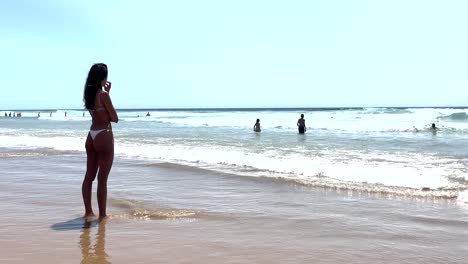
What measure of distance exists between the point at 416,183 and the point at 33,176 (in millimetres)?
6912

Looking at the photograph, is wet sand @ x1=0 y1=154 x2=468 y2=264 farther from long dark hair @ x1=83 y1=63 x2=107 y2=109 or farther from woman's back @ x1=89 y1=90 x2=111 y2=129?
long dark hair @ x1=83 y1=63 x2=107 y2=109

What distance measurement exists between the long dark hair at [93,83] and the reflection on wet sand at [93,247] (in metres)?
1.29

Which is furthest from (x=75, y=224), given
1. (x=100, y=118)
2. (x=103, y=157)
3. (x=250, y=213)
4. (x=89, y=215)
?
(x=250, y=213)

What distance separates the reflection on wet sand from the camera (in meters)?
3.72

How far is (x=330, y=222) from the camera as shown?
527cm

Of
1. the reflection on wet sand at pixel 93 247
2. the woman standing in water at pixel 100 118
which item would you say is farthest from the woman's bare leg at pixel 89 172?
the reflection on wet sand at pixel 93 247

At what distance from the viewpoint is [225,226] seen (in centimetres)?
498

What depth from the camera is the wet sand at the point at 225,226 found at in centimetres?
395

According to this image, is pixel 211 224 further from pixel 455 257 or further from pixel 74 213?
pixel 455 257

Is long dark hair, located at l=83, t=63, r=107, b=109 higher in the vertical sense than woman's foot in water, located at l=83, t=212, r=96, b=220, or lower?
higher

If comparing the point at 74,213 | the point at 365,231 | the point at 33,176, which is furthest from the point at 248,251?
the point at 33,176

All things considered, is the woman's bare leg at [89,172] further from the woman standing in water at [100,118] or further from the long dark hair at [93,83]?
the long dark hair at [93,83]

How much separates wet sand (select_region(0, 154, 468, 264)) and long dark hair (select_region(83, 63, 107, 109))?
4.23 feet

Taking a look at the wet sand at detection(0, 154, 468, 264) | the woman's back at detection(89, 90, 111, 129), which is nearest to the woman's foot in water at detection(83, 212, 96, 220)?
the wet sand at detection(0, 154, 468, 264)
